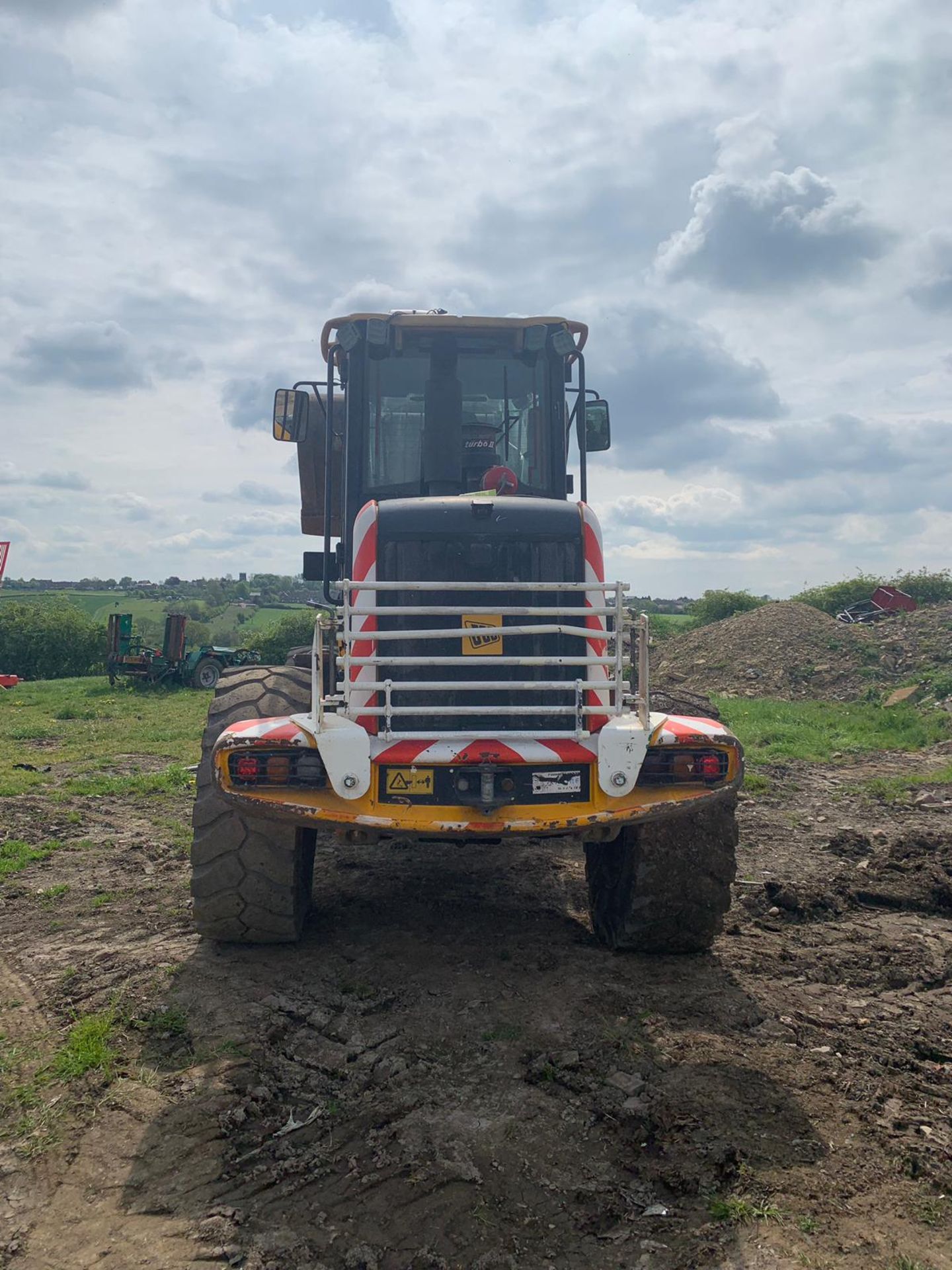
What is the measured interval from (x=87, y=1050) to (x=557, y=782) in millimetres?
2128

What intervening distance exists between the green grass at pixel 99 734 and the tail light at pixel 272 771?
18.9 feet

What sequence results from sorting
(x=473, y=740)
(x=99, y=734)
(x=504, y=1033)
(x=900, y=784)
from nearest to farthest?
(x=504, y=1033)
(x=473, y=740)
(x=900, y=784)
(x=99, y=734)

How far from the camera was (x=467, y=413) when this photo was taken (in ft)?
18.7

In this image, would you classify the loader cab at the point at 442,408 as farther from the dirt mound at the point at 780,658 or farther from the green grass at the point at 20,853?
the dirt mound at the point at 780,658

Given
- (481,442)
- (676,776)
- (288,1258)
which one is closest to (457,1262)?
(288,1258)

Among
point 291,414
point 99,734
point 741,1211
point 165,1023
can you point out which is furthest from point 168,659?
point 741,1211

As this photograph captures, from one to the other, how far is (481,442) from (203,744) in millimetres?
2446

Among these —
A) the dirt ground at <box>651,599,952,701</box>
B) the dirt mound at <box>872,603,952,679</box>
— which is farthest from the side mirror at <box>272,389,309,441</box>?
the dirt mound at <box>872,603,952,679</box>

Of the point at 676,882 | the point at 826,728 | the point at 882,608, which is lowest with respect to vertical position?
the point at 676,882

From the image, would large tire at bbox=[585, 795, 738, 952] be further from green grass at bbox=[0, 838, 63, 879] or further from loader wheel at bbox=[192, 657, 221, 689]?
loader wheel at bbox=[192, 657, 221, 689]

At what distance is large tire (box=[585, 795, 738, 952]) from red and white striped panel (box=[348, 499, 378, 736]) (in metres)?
1.40

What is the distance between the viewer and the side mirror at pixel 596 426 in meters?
6.04

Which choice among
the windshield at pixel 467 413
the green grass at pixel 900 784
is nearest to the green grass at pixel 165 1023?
→ the windshield at pixel 467 413

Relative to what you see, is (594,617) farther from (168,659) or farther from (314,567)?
(168,659)
